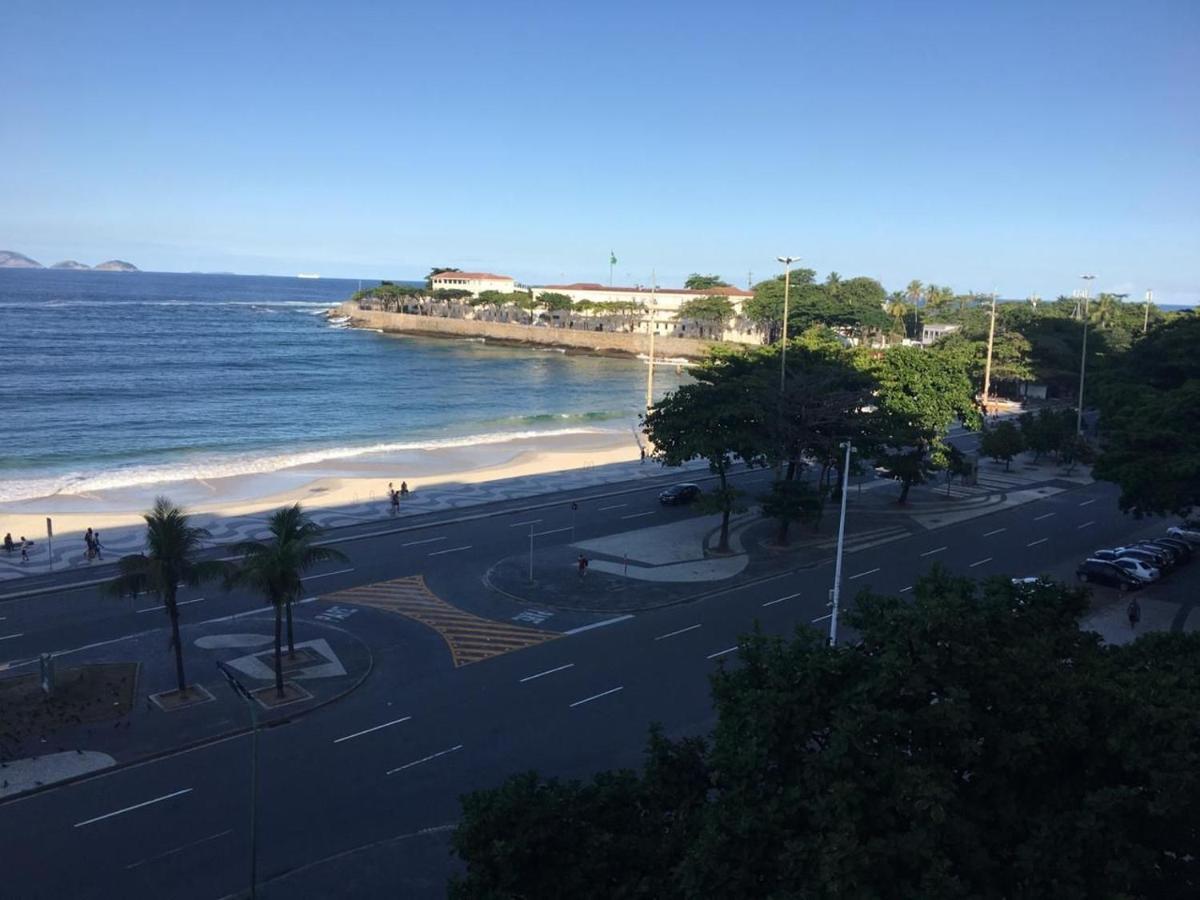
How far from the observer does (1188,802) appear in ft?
32.0

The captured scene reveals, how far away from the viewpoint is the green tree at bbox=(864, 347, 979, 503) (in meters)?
45.9

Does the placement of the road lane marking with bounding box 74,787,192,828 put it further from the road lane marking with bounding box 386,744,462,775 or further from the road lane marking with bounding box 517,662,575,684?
the road lane marking with bounding box 517,662,575,684

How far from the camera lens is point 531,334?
17075 centimetres

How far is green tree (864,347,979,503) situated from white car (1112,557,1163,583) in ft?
36.7

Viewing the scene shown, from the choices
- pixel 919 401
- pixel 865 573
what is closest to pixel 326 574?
pixel 865 573

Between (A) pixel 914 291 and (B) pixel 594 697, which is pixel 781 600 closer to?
(B) pixel 594 697

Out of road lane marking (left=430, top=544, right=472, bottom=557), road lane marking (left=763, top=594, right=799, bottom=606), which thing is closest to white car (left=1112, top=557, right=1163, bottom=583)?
road lane marking (left=763, top=594, right=799, bottom=606)

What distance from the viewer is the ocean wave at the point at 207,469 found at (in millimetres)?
52719

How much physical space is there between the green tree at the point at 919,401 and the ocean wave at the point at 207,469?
1376 inches

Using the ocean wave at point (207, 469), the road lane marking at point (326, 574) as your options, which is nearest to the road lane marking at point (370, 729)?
the road lane marking at point (326, 574)

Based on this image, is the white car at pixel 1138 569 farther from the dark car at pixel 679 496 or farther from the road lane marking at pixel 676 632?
the dark car at pixel 679 496

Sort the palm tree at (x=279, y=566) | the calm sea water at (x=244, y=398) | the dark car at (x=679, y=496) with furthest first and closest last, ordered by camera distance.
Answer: the calm sea water at (x=244, y=398), the dark car at (x=679, y=496), the palm tree at (x=279, y=566)

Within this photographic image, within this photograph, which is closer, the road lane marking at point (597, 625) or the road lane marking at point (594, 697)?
the road lane marking at point (594, 697)

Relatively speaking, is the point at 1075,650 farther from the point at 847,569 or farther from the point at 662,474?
the point at 662,474
